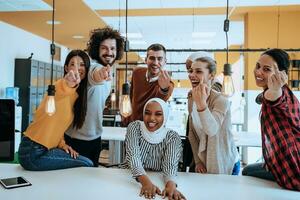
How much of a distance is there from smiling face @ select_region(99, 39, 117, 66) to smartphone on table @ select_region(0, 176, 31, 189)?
92 centimetres

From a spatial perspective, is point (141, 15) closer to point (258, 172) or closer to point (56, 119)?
point (56, 119)

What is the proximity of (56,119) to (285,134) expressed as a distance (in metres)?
1.25

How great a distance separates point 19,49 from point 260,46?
207 inches

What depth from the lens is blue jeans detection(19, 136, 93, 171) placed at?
1.80 m

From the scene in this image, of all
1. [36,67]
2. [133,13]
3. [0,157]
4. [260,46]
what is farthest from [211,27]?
[0,157]

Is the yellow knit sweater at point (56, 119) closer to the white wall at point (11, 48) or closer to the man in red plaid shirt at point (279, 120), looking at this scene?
the man in red plaid shirt at point (279, 120)

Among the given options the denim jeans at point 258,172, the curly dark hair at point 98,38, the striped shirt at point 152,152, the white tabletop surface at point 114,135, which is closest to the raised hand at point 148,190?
the striped shirt at point 152,152

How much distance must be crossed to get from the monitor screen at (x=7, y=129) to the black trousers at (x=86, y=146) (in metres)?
0.37

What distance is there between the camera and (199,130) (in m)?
1.86

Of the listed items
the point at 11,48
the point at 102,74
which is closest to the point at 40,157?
the point at 102,74

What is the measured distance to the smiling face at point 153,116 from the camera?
5.94 feet

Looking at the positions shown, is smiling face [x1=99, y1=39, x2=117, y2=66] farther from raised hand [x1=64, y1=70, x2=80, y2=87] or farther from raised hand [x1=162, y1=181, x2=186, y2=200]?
raised hand [x1=162, y1=181, x2=186, y2=200]

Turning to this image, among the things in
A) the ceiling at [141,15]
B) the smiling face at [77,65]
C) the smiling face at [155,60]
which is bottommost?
the smiling face at [77,65]

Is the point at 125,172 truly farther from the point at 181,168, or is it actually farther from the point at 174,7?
the point at 174,7
